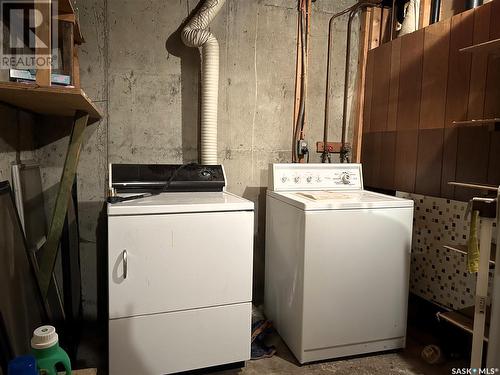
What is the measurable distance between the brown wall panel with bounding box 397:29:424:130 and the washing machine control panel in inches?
17.6

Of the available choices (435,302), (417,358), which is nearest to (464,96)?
(435,302)

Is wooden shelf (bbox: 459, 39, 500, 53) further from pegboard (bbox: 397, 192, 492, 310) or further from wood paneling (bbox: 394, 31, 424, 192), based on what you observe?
pegboard (bbox: 397, 192, 492, 310)

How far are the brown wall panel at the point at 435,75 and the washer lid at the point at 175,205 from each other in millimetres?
1305

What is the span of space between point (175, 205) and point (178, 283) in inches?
14.7

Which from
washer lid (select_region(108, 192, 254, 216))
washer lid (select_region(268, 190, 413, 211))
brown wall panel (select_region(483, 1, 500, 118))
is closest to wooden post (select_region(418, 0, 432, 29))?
brown wall panel (select_region(483, 1, 500, 118))

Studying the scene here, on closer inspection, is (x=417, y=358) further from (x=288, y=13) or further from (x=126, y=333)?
(x=288, y=13)

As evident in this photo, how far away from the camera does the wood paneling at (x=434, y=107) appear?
6.15ft

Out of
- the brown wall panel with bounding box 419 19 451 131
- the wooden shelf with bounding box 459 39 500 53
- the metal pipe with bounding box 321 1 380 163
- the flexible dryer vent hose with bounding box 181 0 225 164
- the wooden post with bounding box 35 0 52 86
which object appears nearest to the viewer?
the wooden post with bounding box 35 0 52 86

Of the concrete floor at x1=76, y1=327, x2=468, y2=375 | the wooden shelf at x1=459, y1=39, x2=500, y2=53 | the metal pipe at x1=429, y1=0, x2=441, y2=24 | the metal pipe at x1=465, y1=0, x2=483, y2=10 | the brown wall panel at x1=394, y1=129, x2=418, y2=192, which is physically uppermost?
the metal pipe at x1=429, y1=0, x2=441, y2=24

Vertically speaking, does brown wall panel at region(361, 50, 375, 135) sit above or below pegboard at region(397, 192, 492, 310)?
above

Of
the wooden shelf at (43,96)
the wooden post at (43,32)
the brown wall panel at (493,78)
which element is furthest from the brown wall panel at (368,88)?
the wooden post at (43,32)

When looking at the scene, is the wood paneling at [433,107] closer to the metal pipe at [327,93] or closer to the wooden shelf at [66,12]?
the metal pipe at [327,93]

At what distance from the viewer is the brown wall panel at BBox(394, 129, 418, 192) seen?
232cm

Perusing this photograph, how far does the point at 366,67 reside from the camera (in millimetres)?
2715
